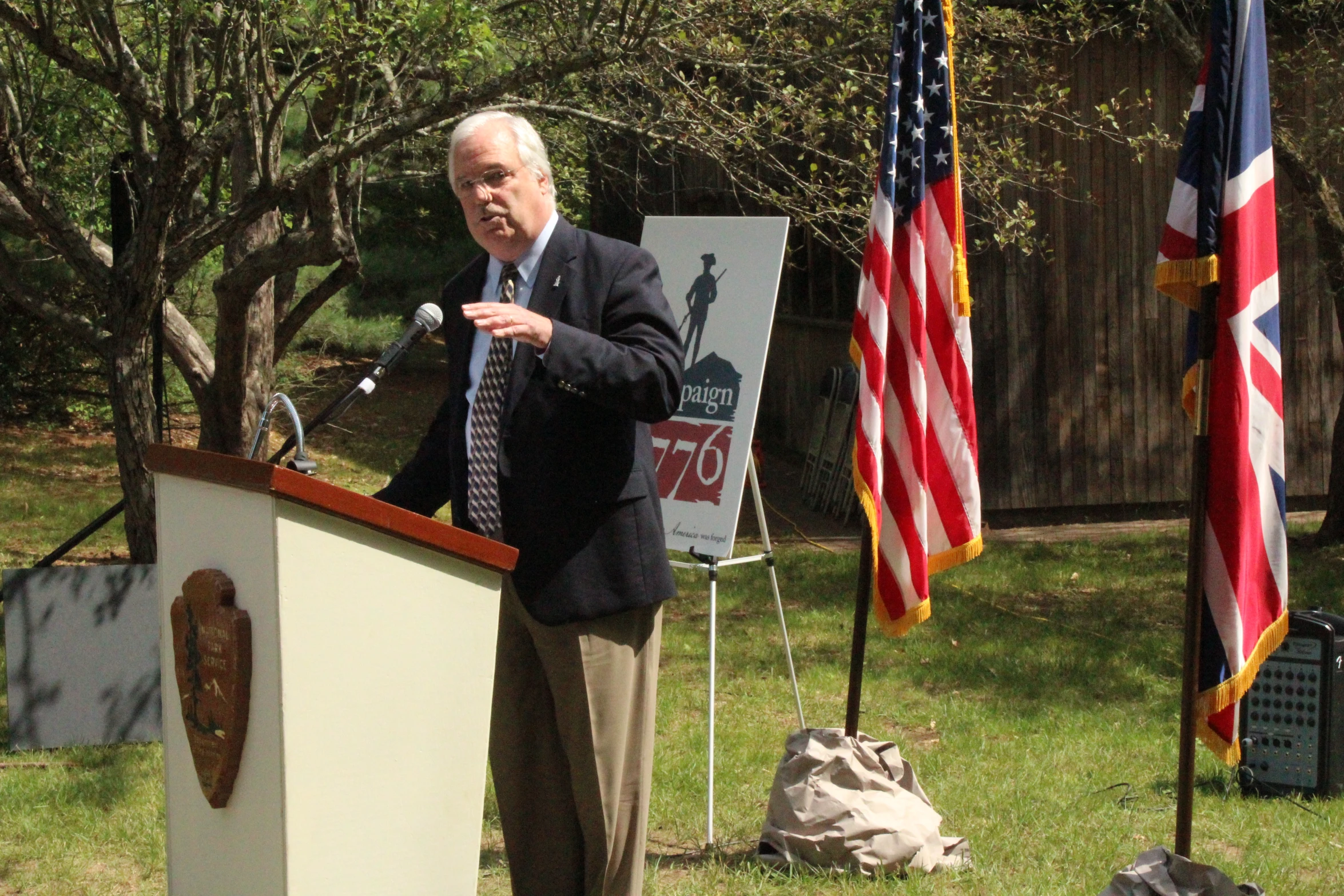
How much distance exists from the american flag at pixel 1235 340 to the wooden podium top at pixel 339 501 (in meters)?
1.68

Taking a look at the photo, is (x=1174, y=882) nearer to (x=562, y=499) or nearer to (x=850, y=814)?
(x=850, y=814)

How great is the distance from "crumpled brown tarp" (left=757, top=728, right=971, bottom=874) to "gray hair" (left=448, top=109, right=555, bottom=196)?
2145 mm

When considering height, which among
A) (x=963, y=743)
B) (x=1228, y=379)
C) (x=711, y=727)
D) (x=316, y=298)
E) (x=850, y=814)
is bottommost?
(x=963, y=743)

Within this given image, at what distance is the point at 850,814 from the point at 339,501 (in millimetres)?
2364

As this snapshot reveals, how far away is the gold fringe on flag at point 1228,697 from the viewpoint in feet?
10.1

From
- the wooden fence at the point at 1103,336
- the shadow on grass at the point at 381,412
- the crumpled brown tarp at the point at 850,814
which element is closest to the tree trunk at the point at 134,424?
the crumpled brown tarp at the point at 850,814

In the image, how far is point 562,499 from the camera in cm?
279

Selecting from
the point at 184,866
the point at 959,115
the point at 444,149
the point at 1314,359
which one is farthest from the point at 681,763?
the point at 1314,359

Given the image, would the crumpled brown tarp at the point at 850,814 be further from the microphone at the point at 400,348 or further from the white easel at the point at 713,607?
the microphone at the point at 400,348

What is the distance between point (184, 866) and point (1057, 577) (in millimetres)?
7163

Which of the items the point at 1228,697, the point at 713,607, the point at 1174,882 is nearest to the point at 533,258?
the point at 1228,697

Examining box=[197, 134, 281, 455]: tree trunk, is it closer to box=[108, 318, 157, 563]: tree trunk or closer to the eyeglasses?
box=[108, 318, 157, 563]: tree trunk

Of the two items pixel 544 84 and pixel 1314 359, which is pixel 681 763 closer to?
pixel 544 84

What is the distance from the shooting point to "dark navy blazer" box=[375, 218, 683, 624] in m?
2.77
